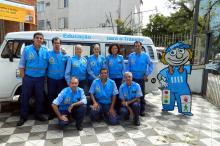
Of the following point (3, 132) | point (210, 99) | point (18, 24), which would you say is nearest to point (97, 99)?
point (3, 132)

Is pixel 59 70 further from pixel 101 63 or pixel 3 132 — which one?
pixel 3 132

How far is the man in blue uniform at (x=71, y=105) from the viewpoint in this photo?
15.7 feet

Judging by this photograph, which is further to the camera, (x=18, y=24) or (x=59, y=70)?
(x=18, y=24)

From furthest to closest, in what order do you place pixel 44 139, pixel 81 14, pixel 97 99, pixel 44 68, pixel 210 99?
pixel 81 14
pixel 210 99
pixel 97 99
pixel 44 68
pixel 44 139

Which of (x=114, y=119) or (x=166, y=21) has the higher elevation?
(x=166, y=21)

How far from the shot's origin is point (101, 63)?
18.2 feet

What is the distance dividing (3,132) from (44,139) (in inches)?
37.2

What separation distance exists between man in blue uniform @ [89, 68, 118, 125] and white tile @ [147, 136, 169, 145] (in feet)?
3.20

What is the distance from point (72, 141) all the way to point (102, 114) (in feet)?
4.31

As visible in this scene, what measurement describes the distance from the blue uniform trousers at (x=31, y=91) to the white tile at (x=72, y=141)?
3.84ft

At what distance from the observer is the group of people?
488 cm

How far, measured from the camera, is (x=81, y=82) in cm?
545

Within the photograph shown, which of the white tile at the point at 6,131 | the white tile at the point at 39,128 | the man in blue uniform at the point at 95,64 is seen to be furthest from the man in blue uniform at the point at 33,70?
the man in blue uniform at the point at 95,64

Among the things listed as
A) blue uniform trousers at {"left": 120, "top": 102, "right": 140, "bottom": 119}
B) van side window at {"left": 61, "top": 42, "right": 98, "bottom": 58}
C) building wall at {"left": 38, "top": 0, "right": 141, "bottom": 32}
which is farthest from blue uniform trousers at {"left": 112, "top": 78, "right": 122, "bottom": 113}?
building wall at {"left": 38, "top": 0, "right": 141, "bottom": 32}
